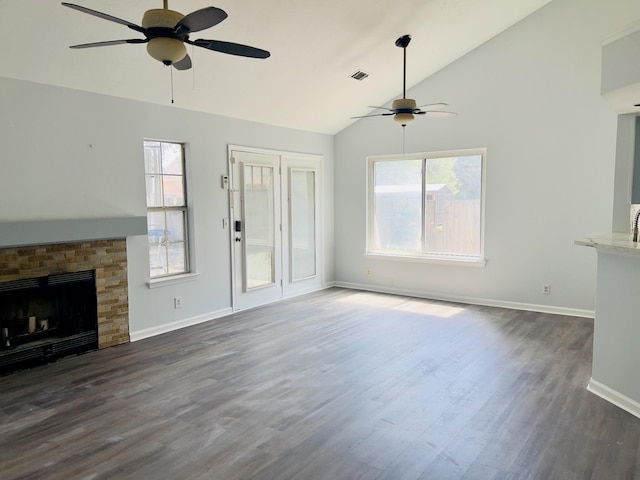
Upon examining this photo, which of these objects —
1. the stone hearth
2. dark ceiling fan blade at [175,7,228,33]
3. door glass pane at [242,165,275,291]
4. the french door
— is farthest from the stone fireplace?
dark ceiling fan blade at [175,7,228,33]

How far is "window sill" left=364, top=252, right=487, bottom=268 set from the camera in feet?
19.9

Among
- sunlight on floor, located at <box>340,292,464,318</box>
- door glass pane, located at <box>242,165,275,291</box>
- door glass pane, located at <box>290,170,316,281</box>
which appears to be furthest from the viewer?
door glass pane, located at <box>290,170,316,281</box>

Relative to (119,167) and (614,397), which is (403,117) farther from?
(614,397)

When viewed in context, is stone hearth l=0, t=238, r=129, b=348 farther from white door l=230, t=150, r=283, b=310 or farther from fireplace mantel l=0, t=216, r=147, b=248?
white door l=230, t=150, r=283, b=310

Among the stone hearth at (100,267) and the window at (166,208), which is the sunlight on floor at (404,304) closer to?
the window at (166,208)

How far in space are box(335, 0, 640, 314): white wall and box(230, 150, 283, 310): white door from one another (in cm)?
215

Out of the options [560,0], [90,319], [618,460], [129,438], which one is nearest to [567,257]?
[560,0]

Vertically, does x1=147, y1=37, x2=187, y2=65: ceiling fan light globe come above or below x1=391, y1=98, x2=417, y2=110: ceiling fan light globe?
below

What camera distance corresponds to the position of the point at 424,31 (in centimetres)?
504

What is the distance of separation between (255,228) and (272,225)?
35 centimetres

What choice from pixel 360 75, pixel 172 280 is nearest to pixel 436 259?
Answer: pixel 360 75

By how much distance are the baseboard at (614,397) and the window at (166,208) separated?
423cm

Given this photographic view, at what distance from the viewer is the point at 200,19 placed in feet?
7.45

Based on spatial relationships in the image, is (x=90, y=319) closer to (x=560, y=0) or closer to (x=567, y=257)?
(x=567, y=257)
